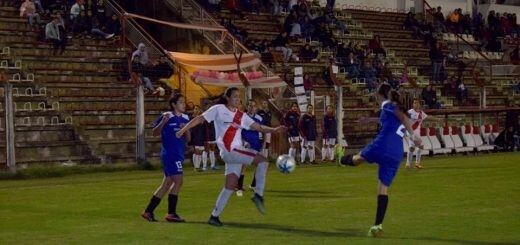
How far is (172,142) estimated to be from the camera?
15438 mm

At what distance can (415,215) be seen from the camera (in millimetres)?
15305

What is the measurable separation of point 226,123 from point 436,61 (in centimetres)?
3403

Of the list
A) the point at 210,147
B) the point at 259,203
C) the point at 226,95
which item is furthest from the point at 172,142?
the point at 210,147

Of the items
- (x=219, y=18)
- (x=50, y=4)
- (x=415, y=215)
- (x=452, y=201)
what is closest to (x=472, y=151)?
(x=219, y=18)

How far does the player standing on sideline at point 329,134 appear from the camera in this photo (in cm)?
3334

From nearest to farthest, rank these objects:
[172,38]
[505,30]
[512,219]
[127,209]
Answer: [512,219]
[127,209]
[172,38]
[505,30]

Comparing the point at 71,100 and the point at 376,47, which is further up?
the point at 376,47

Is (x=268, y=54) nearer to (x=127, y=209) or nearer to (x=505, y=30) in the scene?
(x=505, y=30)

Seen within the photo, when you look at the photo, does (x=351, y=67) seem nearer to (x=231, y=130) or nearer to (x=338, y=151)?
(x=338, y=151)

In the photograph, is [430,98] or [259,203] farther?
[430,98]

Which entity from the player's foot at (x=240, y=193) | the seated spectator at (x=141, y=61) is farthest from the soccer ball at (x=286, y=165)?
the seated spectator at (x=141, y=61)

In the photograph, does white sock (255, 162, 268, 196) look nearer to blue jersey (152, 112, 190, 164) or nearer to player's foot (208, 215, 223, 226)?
blue jersey (152, 112, 190, 164)

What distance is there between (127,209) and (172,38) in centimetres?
2390

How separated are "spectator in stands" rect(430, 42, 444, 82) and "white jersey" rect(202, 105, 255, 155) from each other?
109 feet
